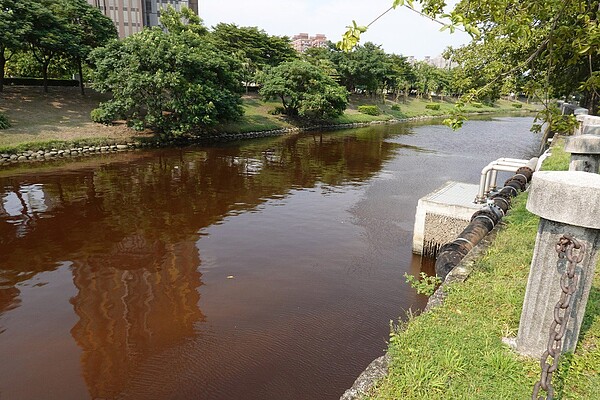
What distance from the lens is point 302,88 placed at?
40594mm

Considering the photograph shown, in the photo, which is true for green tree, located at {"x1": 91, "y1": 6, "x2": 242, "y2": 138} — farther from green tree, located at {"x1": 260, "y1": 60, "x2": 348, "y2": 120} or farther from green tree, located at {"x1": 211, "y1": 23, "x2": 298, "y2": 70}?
green tree, located at {"x1": 211, "y1": 23, "x2": 298, "y2": 70}

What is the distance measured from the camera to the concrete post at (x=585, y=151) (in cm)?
615

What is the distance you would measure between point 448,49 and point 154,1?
68.3 m

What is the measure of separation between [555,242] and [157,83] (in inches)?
1034

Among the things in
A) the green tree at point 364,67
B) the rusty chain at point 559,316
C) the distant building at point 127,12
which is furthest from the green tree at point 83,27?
the distant building at point 127,12

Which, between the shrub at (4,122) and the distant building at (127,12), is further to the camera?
the distant building at (127,12)

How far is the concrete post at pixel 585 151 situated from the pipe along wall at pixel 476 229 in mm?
2082

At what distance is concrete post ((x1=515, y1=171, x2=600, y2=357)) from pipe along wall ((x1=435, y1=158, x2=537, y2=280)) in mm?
2856

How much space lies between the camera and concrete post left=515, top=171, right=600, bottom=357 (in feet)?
10.7

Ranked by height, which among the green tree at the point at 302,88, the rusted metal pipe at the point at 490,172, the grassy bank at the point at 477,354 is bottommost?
the grassy bank at the point at 477,354

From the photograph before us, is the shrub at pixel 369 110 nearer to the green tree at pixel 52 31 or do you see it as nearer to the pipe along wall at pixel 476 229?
the green tree at pixel 52 31

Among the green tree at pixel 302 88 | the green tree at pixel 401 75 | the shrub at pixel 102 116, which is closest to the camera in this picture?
the shrub at pixel 102 116

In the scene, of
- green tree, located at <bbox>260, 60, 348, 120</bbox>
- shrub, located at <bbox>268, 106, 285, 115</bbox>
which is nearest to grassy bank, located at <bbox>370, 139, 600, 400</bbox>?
green tree, located at <bbox>260, 60, 348, 120</bbox>

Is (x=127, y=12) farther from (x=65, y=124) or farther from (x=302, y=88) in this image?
(x=65, y=124)
